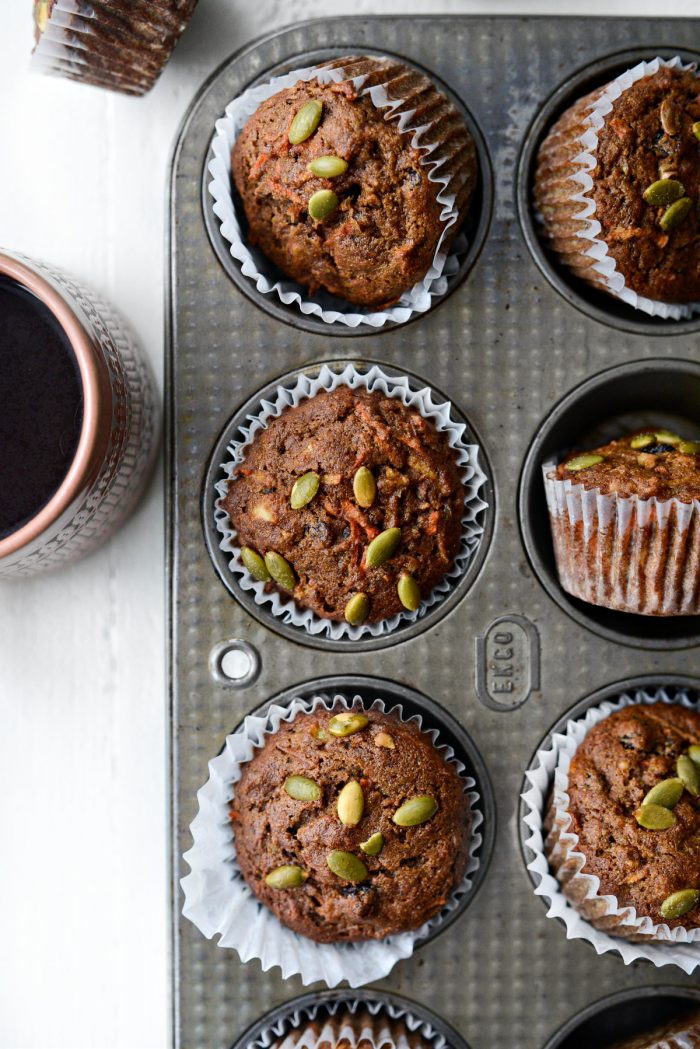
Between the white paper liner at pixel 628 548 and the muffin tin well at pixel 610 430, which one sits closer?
the white paper liner at pixel 628 548

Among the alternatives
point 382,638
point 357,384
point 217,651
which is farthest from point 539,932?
point 357,384

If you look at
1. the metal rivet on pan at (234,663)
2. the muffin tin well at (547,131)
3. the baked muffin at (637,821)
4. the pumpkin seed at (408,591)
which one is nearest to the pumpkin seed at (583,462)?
the muffin tin well at (547,131)

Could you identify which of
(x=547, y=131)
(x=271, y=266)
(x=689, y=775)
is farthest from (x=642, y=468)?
(x=271, y=266)

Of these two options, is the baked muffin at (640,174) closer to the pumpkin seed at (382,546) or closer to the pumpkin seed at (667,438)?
the pumpkin seed at (667,438)

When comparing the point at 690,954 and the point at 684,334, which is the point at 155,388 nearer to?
the point at 684,334

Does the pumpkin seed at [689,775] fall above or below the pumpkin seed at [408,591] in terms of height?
below

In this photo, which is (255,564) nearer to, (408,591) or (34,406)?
(408,591)
